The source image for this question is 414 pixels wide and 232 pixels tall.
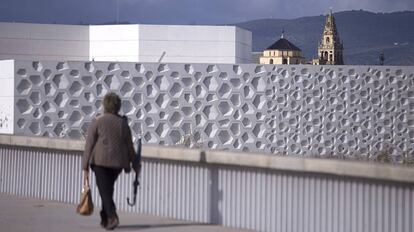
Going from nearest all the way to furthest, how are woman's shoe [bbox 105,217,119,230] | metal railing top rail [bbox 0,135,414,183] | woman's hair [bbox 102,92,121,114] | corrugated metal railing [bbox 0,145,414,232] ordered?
metal railing top rail [bbox 0,135,414,183], corrugated metal railing [bbox 0,145,414,232], woman's hair [bbox 102,92,121,114], woman's shoe [bbox 105,217,119,230]

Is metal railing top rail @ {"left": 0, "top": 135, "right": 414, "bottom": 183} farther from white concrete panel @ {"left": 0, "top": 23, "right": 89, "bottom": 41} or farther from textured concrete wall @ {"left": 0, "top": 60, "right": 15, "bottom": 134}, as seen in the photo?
white concrete panel @ {"left": 0, "top": 23, "right": 89, "bottom": 41}

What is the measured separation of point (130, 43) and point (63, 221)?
36912 mm

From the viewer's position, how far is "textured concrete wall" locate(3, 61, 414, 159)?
35.5 meters

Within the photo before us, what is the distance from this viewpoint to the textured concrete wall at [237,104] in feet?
116

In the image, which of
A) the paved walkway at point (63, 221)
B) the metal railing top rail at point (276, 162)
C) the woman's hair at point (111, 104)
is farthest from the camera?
the paved walkway at point (63, 221)

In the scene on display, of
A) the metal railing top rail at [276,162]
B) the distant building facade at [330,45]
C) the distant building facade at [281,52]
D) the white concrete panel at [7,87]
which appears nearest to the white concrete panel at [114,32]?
the white concrete panel at [7,87]

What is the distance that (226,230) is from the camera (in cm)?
1285

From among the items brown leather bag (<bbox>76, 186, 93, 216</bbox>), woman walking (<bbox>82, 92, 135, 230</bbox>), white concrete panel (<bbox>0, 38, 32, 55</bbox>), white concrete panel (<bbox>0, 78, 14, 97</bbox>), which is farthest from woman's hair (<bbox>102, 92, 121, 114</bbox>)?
white concrete panel (<bbox>0, 38, 32, 55</bbox>)

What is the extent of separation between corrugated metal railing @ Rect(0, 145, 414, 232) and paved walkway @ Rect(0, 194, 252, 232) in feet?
0.90

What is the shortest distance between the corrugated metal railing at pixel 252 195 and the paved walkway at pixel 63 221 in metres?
0.28

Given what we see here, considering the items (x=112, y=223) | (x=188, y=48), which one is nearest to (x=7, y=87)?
(x=188, y=48)

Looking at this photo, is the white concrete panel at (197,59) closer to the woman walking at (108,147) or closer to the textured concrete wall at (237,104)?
the textured concrete wall at (237,104)

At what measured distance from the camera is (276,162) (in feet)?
40.0

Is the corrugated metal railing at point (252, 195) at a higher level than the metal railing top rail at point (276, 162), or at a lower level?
lower
